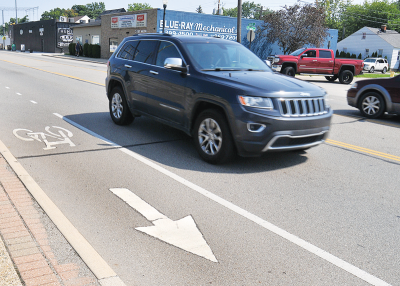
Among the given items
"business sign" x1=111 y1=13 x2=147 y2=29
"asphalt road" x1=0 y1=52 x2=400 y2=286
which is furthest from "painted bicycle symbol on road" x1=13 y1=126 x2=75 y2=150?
"business sign" x1=111 y1=13 x2=147 y2=29

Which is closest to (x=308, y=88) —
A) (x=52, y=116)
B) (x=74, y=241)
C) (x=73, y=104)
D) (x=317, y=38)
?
(x=74, y=241)

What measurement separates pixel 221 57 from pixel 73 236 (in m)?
4.26

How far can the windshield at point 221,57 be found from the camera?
22.5 ft

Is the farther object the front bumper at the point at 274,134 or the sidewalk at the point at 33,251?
the front bumper at the point at 274,134

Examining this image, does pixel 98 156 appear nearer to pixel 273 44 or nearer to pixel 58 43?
pixel 273 44

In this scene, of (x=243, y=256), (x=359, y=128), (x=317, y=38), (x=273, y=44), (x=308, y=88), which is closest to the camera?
(x=243, y=256)

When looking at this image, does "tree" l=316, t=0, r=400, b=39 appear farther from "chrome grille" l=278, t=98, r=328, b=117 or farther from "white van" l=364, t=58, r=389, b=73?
"chrome grille" l=278, t=98, r=328, b=117

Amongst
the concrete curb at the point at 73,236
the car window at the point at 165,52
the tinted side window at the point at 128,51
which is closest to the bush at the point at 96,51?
the tinted side window at the point at 128,51

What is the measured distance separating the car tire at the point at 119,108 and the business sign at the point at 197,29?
3231 cm

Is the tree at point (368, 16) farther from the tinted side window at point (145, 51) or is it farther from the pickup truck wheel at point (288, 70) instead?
the tinted side window at point (145, 51)

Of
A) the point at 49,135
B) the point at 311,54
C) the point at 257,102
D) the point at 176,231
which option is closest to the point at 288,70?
the point at 311,54

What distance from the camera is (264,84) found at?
6.01 meters

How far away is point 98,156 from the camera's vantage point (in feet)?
22.0

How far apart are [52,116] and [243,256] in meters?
7.70
